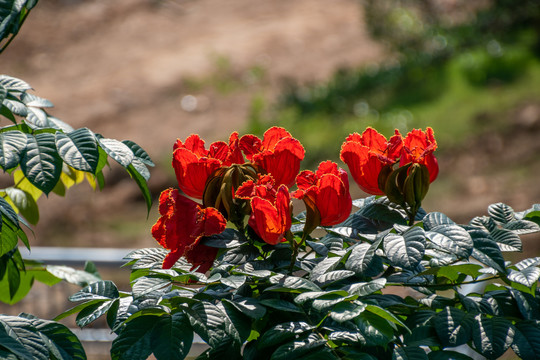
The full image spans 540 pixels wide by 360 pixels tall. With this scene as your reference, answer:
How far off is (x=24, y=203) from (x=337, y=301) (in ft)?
3.04

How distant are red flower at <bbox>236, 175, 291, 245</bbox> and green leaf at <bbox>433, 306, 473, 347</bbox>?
0.99ft

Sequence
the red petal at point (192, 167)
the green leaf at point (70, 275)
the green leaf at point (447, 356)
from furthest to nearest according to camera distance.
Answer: the green leaf at point (70, 275) < the red petal at point (192, 167) < the green leaf at point (447, 356)

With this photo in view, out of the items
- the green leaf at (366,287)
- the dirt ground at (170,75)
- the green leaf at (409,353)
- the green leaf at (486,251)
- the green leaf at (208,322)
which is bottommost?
the dirt ground at (170,75)

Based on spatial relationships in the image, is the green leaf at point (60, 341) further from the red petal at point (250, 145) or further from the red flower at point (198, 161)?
the red petal at point (250, 145)

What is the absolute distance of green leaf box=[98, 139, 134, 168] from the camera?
Result: 110 centimetres

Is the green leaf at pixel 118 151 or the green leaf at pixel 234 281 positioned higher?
the green leaf at pixel 118 151

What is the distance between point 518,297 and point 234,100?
22.0 ft

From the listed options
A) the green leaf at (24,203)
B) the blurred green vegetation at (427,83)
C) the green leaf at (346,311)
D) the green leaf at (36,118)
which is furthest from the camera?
the blurred green vegetation at (427,83)

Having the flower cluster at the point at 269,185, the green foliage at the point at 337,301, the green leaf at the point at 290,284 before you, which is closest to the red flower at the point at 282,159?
the flower cluster at the point at 269,185

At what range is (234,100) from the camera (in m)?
7.67

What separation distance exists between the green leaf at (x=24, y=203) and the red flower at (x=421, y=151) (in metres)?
0.90

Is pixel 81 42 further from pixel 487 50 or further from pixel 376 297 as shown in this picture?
pixel 376 297

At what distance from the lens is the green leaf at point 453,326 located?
103 cm

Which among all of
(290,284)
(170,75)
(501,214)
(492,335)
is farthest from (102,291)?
(170,75)
